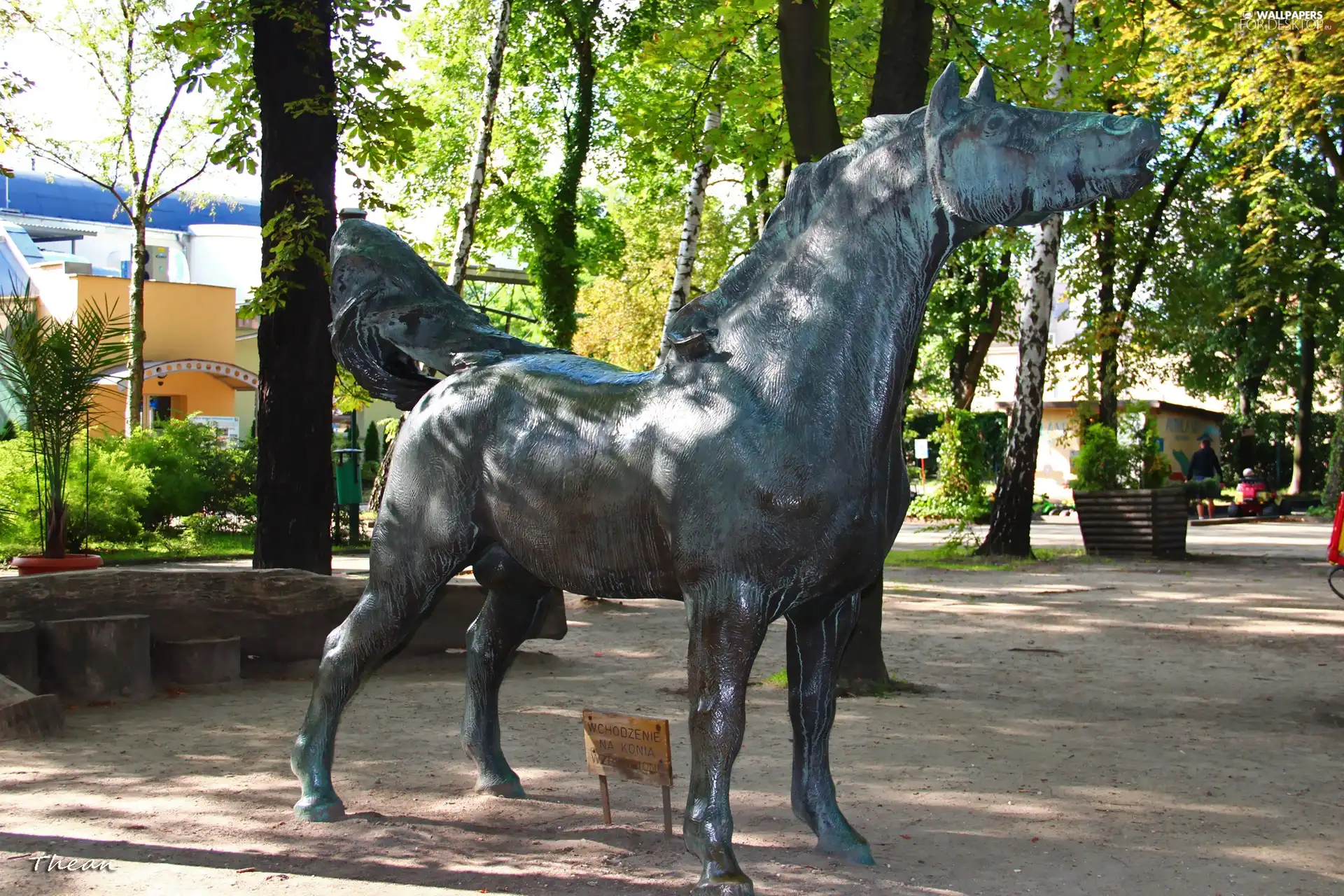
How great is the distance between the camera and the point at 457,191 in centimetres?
2878

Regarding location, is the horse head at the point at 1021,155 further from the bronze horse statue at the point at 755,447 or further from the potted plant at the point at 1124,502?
the potted plant at the point at 1124,502

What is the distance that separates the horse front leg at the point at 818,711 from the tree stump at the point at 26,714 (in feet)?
14.4

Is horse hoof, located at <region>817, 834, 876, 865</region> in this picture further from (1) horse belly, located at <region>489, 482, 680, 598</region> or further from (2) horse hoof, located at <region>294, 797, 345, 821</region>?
(2) horse hoof, located at <region>294, 797, 345, 821</region>

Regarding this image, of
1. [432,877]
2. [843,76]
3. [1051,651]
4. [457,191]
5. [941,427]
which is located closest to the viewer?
[432,877]

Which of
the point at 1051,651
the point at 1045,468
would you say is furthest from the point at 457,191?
the point at 1045,468

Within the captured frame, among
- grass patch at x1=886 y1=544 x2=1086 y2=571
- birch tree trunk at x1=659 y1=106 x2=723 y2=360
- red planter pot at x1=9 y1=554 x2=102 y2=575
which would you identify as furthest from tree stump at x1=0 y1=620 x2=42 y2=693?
grass patch at x1=886 y1=544 x2=1086 y2=571

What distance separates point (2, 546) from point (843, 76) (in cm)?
1303

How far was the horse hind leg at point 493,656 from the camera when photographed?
197 inches

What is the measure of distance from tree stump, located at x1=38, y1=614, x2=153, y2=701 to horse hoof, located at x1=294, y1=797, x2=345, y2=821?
3.60 metres

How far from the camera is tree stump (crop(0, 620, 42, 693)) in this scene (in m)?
7.37

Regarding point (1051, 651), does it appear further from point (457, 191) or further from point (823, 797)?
point (457, 191)

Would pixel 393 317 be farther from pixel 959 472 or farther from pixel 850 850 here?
pixel 959 472

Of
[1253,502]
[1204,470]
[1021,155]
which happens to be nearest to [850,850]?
[1021,155]

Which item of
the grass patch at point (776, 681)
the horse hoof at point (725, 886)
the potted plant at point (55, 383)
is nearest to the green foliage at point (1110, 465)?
the grass patch at point (776, 681)
